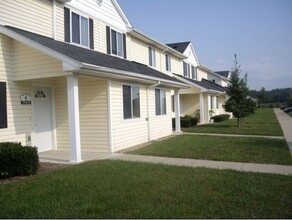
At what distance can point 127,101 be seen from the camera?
43.3 ft

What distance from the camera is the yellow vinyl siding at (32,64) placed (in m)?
9.55

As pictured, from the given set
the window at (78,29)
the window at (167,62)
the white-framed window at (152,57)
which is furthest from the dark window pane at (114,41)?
the window at (167,62)

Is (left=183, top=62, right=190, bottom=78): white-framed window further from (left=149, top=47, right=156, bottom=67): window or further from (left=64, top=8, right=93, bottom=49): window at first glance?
(left=64, top=8, right=93, bottom=49): window

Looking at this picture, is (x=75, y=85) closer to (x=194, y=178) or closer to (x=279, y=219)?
(x=194, y=178)

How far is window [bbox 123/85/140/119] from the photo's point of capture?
13062 millimetres

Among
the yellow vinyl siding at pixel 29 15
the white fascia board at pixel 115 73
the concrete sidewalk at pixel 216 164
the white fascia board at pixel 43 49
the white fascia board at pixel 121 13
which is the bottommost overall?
the concrete sidewalk at pixel 216 164

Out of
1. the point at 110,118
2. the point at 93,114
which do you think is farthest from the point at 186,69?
the point at 110,118

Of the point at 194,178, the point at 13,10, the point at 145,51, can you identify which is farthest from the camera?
the point at 145,51

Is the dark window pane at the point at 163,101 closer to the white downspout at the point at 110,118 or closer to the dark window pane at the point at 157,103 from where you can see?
the dark window pane at the point at 157,103

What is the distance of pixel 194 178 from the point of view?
7.37 m

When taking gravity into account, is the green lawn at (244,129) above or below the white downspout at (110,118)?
below

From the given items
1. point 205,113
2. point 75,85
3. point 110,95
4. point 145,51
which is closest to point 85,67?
point 75,85

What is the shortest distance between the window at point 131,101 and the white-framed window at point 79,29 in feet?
9.84

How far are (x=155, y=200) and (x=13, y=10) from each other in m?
8.48
